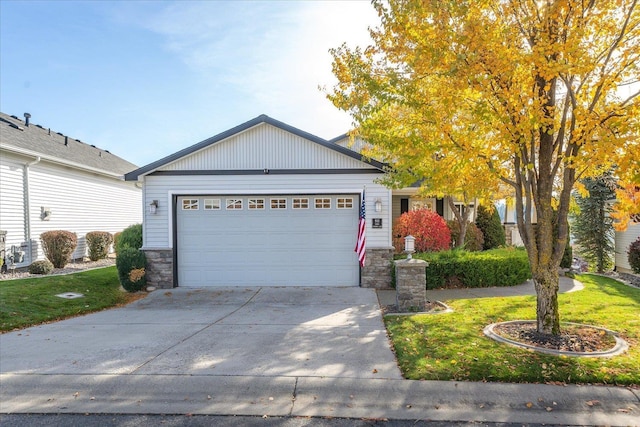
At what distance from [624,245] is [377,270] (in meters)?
9.17

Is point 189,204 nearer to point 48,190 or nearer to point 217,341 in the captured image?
point 217,341

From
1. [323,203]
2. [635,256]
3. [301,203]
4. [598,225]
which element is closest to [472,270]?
[323,203]

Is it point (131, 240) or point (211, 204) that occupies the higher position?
point (211, 204)

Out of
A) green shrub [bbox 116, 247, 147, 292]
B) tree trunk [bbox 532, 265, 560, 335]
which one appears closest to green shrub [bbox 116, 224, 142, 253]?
green shrub [bbox 116, 247, 147, 292]

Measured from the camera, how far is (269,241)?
9.74m

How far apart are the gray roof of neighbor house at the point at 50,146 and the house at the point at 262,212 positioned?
5.56 m

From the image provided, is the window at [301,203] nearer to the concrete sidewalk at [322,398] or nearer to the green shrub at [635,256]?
the concrete sidewalk at [322,398]

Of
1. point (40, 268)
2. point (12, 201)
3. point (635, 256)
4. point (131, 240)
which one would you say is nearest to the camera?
point (131, 240)

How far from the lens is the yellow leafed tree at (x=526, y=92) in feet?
15.4

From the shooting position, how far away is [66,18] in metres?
9.74

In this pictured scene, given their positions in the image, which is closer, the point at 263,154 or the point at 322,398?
the point at 322,398

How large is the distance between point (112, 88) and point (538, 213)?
12909 mm

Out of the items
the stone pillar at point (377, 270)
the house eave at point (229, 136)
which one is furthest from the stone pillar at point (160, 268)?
the stone pillar at point (377, 270)

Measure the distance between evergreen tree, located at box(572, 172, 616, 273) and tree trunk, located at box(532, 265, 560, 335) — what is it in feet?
33.2
